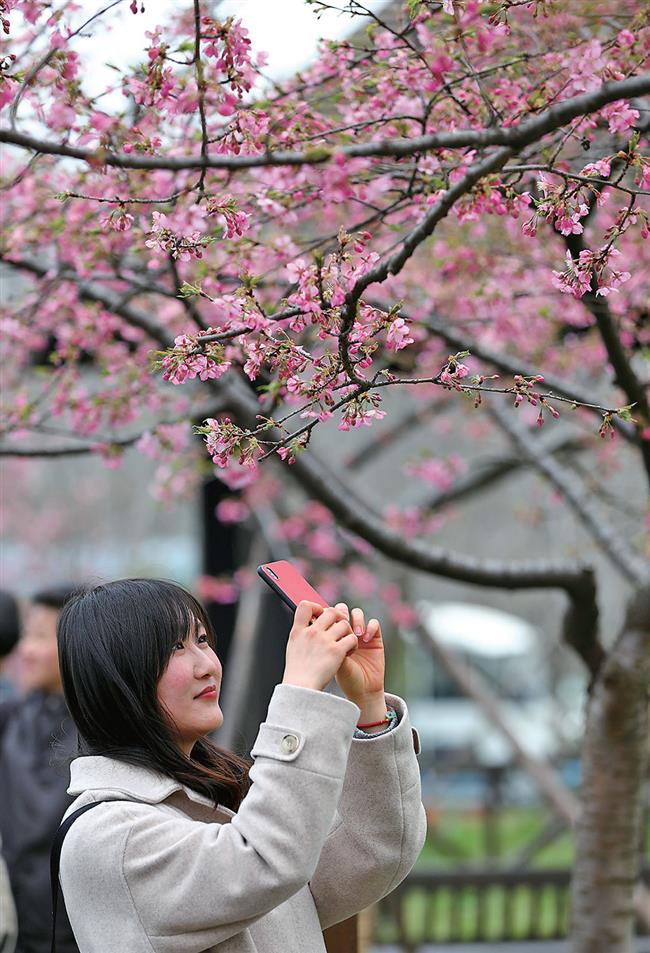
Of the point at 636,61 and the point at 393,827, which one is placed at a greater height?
the point at 636,61

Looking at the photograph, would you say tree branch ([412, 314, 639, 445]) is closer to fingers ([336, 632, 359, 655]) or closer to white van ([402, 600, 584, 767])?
fingers ([336, 632, 359, 655])

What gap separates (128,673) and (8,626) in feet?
6.73

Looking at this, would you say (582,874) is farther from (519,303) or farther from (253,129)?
(253,129)

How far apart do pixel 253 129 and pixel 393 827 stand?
1.22 metres

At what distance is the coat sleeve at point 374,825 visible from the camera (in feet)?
5.62

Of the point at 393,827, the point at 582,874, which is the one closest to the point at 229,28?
the point at 393,827

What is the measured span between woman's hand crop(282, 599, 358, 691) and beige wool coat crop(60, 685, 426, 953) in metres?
0.02

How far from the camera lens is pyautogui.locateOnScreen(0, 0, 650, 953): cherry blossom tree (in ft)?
6.25

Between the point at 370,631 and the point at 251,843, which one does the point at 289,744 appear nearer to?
the point at 251,843

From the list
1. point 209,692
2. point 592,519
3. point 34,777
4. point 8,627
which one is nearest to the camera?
point 209,692

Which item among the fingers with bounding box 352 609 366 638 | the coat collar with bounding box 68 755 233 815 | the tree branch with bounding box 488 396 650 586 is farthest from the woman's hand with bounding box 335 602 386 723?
the tree branch with bounding box 488 396 650 586

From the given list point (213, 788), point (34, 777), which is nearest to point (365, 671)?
point (213, 788)

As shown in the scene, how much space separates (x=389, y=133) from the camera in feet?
9.10

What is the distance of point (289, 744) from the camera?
148 cm
